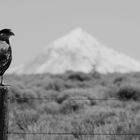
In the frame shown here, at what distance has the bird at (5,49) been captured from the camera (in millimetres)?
6328

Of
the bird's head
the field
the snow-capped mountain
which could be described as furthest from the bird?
the snow-capped mountain

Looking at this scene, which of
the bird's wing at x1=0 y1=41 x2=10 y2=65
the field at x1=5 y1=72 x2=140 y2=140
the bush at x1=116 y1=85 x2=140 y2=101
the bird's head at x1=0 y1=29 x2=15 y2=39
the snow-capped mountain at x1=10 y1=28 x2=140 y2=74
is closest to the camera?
the bird's wing at x1=0 y1=41 x2=10 y2=65

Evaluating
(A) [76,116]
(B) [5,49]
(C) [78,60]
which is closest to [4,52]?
(B) [5,49]

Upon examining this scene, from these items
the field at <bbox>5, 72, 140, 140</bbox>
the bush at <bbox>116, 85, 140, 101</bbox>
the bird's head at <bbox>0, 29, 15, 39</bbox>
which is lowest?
the field at <bbox>5, 72, 140, 140</bbox>

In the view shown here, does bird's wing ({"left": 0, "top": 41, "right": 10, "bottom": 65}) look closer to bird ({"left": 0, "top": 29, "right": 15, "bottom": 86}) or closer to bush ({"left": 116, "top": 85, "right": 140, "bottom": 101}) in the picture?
bird ({"left": 0, "top": 29, "right": 15, "bottom": 86})

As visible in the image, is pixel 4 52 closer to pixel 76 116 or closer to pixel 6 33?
pixel 6 33

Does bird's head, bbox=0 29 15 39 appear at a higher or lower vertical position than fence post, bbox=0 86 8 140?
higher

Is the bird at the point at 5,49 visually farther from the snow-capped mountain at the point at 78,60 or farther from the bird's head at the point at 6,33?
the snow-capped mountain at the point at 78,60

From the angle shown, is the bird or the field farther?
the field

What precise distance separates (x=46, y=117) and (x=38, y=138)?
3961 millimetres

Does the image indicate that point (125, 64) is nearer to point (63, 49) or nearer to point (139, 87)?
point (63, 49)

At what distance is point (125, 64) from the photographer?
180125 millimetres

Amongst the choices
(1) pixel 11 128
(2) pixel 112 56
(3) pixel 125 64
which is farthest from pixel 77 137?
(2) pixel 112 56

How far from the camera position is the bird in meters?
6.33
